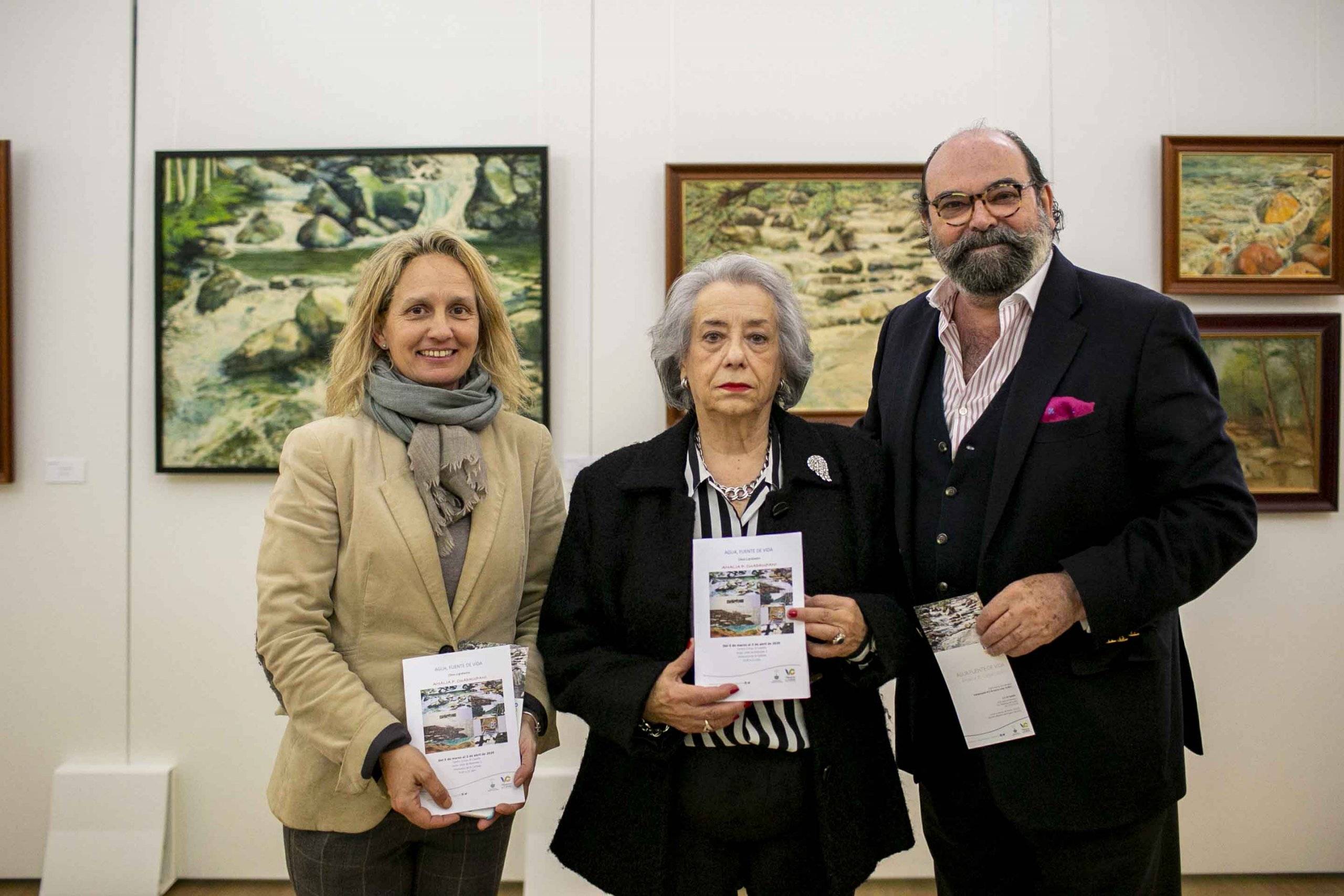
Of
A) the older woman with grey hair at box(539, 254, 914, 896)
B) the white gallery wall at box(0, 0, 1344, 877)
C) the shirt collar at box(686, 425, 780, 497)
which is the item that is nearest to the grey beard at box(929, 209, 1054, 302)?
the older woman with grey hair at box(539, 254, 914, 896)

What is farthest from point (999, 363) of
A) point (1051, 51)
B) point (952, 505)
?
point (1051, 51)

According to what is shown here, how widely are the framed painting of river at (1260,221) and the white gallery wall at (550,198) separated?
10 centimetres

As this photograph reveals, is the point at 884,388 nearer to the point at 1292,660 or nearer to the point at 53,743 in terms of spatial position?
the point at 1292,660

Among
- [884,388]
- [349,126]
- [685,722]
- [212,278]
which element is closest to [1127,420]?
[884,388]

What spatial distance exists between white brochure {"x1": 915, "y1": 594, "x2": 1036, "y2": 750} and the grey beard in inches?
25.6

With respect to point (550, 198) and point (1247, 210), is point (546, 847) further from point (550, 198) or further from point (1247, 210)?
point (1247, 210)

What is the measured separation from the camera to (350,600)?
1693mm

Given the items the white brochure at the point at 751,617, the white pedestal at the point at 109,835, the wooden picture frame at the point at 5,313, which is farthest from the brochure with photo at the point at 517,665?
the wooden picture frame at the point at 5,313

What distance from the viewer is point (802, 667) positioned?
155cm

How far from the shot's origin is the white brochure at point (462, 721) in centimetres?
158

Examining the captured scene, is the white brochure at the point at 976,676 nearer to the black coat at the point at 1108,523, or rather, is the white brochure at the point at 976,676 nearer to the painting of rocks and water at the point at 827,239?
the black coat at the point at 1108,523

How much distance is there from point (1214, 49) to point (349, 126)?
3.36m

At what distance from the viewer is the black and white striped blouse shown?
1.63m

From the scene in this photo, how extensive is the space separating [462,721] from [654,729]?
0.35 meters
